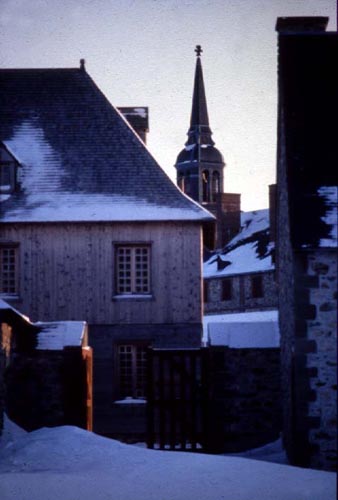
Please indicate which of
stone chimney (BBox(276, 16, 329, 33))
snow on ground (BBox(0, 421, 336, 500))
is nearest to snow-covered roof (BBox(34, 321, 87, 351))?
snow on ground (BBox(0, 421, 336, 500))

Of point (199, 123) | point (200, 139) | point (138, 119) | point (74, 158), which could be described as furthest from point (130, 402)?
point (199, 123)

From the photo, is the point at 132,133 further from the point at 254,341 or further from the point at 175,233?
the point at 254,341

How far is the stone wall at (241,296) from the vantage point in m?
46.0

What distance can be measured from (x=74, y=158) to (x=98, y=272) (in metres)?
3.41

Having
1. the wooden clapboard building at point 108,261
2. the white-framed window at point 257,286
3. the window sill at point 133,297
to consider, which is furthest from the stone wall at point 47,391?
the white-framed window at point 257,286

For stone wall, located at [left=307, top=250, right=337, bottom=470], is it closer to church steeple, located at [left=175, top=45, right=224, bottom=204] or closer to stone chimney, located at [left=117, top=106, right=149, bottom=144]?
stone chimney, located at [left=117, top=106, right=149, bottom=144]

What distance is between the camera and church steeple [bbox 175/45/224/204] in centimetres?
6538

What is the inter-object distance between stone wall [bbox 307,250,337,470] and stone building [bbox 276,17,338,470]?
0.01 meters

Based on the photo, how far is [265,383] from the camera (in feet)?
48.4

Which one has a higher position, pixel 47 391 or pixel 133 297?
pixel 133 297

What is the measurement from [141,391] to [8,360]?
6.38 metres

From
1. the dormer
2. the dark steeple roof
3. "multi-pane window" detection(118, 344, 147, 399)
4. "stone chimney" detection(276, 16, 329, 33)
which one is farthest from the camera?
the dark steeple roof

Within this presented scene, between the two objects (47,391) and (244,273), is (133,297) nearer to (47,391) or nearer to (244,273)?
(47,391)

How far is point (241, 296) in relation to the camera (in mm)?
48094
